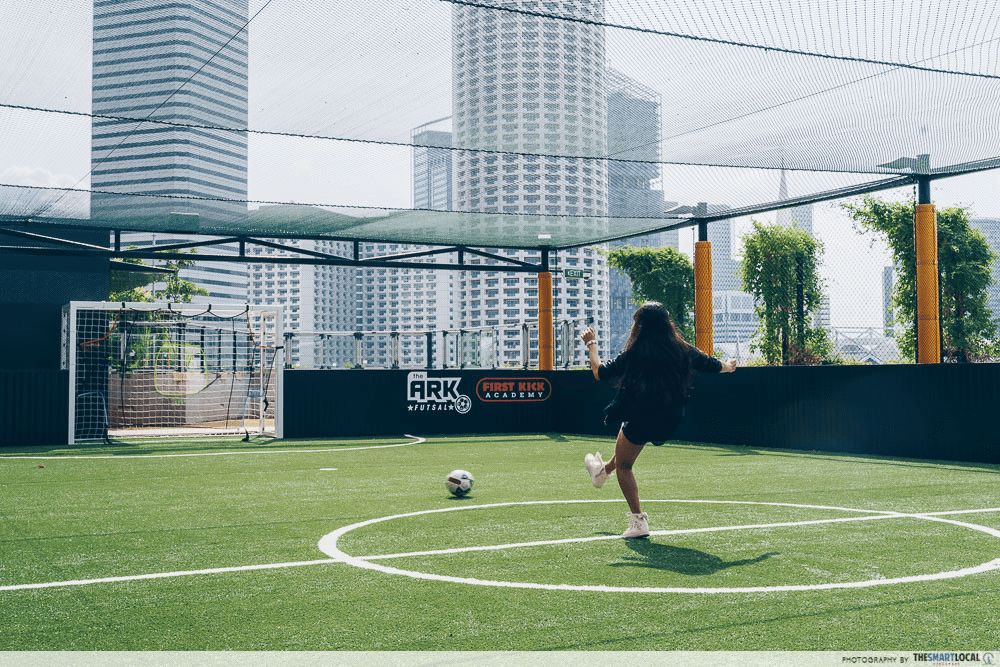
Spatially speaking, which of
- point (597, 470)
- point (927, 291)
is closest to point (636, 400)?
point (597, 470)

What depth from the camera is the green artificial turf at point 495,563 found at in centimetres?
379

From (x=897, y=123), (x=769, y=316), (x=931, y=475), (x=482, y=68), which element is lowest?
(x=931, y=475)

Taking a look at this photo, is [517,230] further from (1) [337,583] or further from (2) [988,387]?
(1) [337,583]

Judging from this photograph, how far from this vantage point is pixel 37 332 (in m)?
19.0

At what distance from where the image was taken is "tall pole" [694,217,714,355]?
54.3ft

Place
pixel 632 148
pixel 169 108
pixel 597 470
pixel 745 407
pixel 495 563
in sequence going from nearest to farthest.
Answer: pixel 495 563 < pixel 597 470 < pixel 169 108 < pixel 632 148 < pixel 745 407

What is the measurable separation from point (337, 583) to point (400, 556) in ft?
2.50

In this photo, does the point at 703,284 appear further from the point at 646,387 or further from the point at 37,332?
the point at 37,332

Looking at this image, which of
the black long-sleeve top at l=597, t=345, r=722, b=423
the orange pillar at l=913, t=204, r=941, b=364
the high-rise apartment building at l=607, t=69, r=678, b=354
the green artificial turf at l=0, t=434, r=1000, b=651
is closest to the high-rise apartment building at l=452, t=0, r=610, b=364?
the high-rise apartment building at l=607, t=69, r=678, b=354

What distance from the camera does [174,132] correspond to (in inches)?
468

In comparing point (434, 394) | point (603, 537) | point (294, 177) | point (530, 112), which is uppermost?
point (530, 112)

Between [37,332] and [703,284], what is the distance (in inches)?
545

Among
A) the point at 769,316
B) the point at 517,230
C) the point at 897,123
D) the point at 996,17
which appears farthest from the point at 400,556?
the point at 769,316

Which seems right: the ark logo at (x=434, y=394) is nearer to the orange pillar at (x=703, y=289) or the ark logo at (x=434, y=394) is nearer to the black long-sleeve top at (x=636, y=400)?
the orange pillar at (x=703, y=289)
